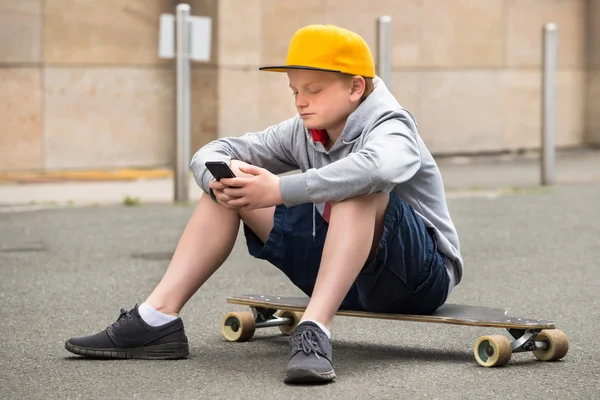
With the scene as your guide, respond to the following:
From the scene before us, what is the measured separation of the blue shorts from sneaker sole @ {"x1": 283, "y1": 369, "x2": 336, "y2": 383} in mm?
422

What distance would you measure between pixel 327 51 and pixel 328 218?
0.55 m

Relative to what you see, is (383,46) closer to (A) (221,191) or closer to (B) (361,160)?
(A) (221,191)

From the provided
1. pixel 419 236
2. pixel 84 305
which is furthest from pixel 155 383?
pixel 84 305

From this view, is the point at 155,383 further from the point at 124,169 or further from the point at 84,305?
the point at 124,169

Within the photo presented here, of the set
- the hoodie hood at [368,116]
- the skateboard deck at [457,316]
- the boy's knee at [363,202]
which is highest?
the hoodie hood at [368,116]

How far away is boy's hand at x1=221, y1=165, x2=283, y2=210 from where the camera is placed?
389 cm

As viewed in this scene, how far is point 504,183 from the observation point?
11336 millimetres

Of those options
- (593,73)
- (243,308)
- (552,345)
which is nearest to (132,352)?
(243,308)

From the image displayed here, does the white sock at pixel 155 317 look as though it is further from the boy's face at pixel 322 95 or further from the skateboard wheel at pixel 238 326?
the boy's face at pixel 322 95

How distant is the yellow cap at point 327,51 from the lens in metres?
3.97

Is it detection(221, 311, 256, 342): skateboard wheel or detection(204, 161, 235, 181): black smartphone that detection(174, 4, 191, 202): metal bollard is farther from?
detection(204, 161, 235, 181): black smartphone

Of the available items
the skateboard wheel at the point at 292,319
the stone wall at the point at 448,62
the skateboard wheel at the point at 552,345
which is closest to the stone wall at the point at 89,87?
the stone wall at the point at 448,62

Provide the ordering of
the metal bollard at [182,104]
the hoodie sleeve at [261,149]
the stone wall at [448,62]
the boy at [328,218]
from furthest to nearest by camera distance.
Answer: the stone wall at [448,62] < the metal bollard at [182,104] < the hoodie sleeve at [261,149] < the boy at [328,218]

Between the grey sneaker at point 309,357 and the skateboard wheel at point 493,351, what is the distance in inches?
21.9
